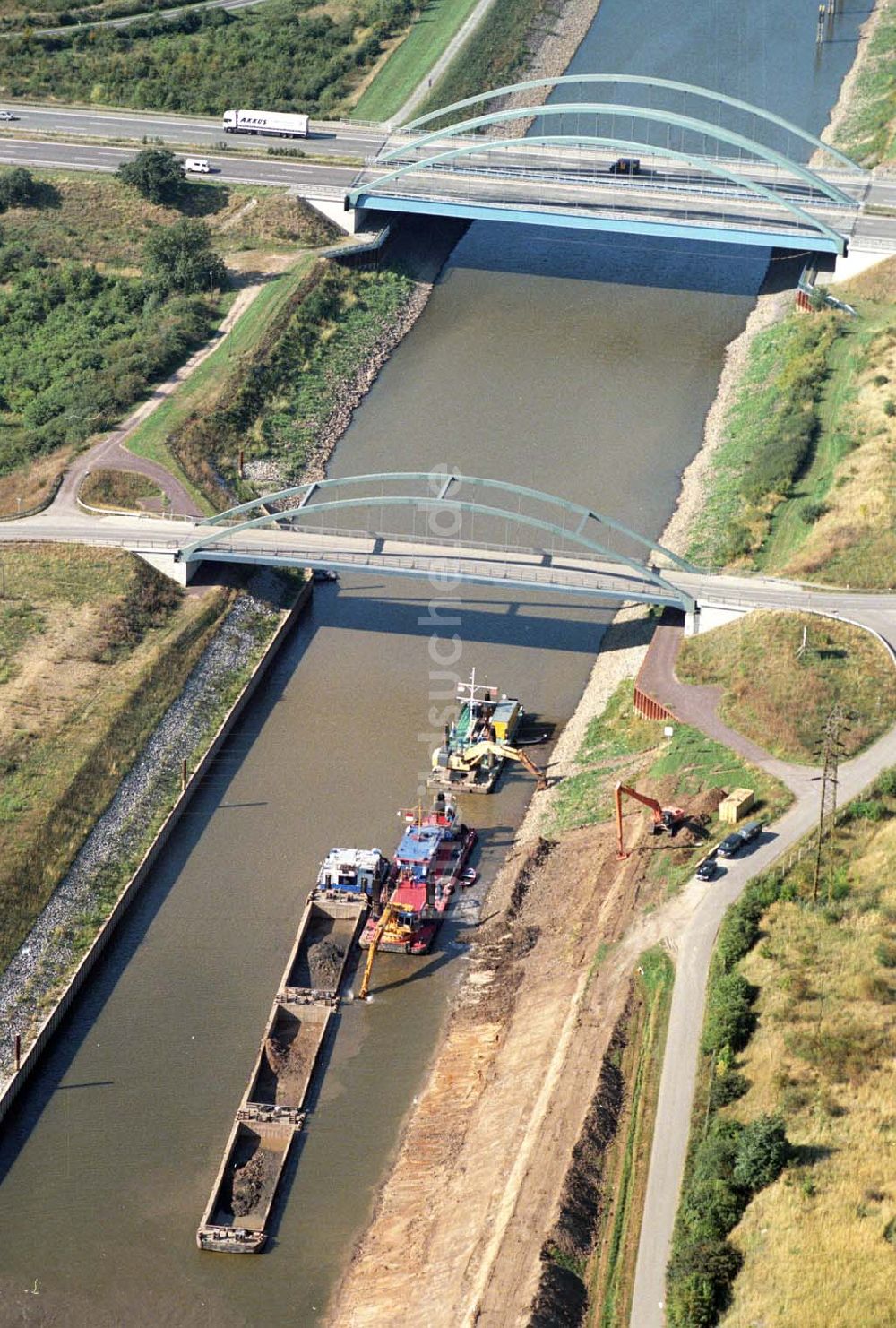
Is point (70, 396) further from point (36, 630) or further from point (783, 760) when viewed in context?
point (783, 760)

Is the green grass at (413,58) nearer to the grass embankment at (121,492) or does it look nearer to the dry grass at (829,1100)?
the grass embankment at (121,492)

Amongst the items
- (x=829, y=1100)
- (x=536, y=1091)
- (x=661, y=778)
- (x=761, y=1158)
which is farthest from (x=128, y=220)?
(x=761, y=1158)

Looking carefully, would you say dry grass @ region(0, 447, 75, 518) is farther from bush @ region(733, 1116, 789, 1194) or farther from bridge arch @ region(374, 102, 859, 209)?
bush @ region(733, 1116, 789, 1194)

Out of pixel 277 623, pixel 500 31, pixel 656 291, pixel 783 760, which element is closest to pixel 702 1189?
pixel 783 760

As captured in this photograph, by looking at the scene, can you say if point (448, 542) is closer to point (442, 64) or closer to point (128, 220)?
point (128, 220)

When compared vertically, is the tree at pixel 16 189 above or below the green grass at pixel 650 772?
above

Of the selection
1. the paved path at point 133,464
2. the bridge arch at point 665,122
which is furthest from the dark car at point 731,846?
the bridge arch at point 665,122

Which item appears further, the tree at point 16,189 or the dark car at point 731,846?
the tree at point 16,189
